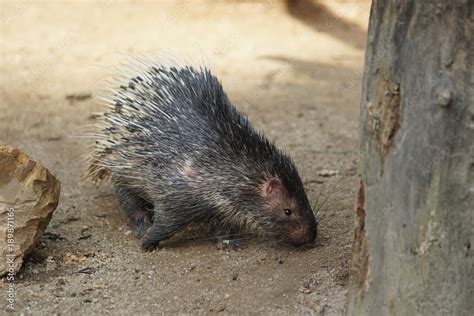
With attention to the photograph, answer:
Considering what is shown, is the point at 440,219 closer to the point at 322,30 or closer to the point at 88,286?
the point at 88,286

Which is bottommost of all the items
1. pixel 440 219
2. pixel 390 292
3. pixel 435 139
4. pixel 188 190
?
pixel 188 190

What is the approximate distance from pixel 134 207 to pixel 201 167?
632 millimetres

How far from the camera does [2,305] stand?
3.54m

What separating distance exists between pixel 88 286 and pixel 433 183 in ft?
6.33

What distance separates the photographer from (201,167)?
14.0 feet

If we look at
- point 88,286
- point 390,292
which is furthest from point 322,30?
point 390,292

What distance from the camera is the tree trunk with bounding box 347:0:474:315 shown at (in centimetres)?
253

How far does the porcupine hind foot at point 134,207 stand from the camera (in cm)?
461

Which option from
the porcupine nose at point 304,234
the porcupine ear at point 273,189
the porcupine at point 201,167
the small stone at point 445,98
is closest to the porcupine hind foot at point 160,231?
the porcupine at point 201,167


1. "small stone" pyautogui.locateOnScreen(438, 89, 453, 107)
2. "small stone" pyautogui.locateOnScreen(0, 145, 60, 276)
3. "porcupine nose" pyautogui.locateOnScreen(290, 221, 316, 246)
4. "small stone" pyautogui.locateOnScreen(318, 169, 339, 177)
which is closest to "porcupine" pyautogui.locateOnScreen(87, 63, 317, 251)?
"porcupine nose" pyautogui.locateOnScreen(290, 221, 316, 246)

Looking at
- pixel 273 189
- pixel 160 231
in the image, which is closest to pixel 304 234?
pixel 273 189

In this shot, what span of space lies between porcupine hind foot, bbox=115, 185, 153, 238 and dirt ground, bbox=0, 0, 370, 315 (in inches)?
4.0

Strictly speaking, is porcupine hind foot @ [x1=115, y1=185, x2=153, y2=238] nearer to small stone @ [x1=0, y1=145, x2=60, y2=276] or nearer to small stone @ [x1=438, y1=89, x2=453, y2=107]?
small stone @ [x1=0, y1=145, x2=60, y2=276]

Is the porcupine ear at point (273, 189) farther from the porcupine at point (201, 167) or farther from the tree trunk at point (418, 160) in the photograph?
the tree trunk at point (418, 160)
